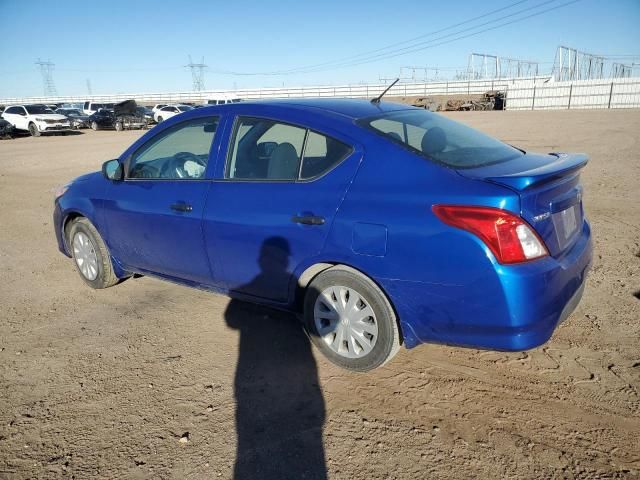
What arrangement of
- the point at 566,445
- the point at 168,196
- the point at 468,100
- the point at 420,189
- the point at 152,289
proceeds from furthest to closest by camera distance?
the point at 468,100 → the point at 152,289 → the point at 168,196 → the point at 420,189 → the point at 566,445

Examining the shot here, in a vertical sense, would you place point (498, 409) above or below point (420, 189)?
below

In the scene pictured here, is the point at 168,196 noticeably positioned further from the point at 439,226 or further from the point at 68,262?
the point at 68,262

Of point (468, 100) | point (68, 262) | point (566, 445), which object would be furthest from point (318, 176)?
point (468, 100)

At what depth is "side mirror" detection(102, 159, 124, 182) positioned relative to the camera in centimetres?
410

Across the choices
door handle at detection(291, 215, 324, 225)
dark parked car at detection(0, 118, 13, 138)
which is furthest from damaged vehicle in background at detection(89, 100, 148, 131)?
door handle at detection(291, 215, 324, 225)

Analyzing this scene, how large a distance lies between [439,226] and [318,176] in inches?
34.2

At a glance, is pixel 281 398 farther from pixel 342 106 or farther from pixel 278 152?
pixel 342 106

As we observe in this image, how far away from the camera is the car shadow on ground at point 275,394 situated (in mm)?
2336

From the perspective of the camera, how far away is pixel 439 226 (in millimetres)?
2475

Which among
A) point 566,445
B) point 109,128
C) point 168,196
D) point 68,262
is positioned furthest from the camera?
point 109,128

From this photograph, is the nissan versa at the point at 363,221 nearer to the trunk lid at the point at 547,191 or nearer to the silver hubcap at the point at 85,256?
the trunk lid at the point at 547,191

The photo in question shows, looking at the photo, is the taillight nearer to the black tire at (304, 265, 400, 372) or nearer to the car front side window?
the black tire at (304, 265, 400, 372)

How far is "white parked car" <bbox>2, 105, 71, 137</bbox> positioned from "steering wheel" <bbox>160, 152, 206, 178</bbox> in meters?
28.4

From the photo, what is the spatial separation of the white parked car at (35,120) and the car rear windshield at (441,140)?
2985cm
